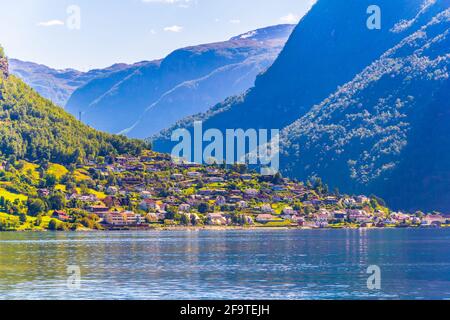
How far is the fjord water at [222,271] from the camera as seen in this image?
97.2 meters

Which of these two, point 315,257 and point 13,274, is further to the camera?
point 315,257

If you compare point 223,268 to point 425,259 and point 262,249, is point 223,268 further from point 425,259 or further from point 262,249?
point 262,249

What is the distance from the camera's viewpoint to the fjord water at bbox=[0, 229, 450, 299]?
9719 cm

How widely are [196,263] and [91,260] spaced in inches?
607

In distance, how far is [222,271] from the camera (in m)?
122

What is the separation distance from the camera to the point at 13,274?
11500cm
